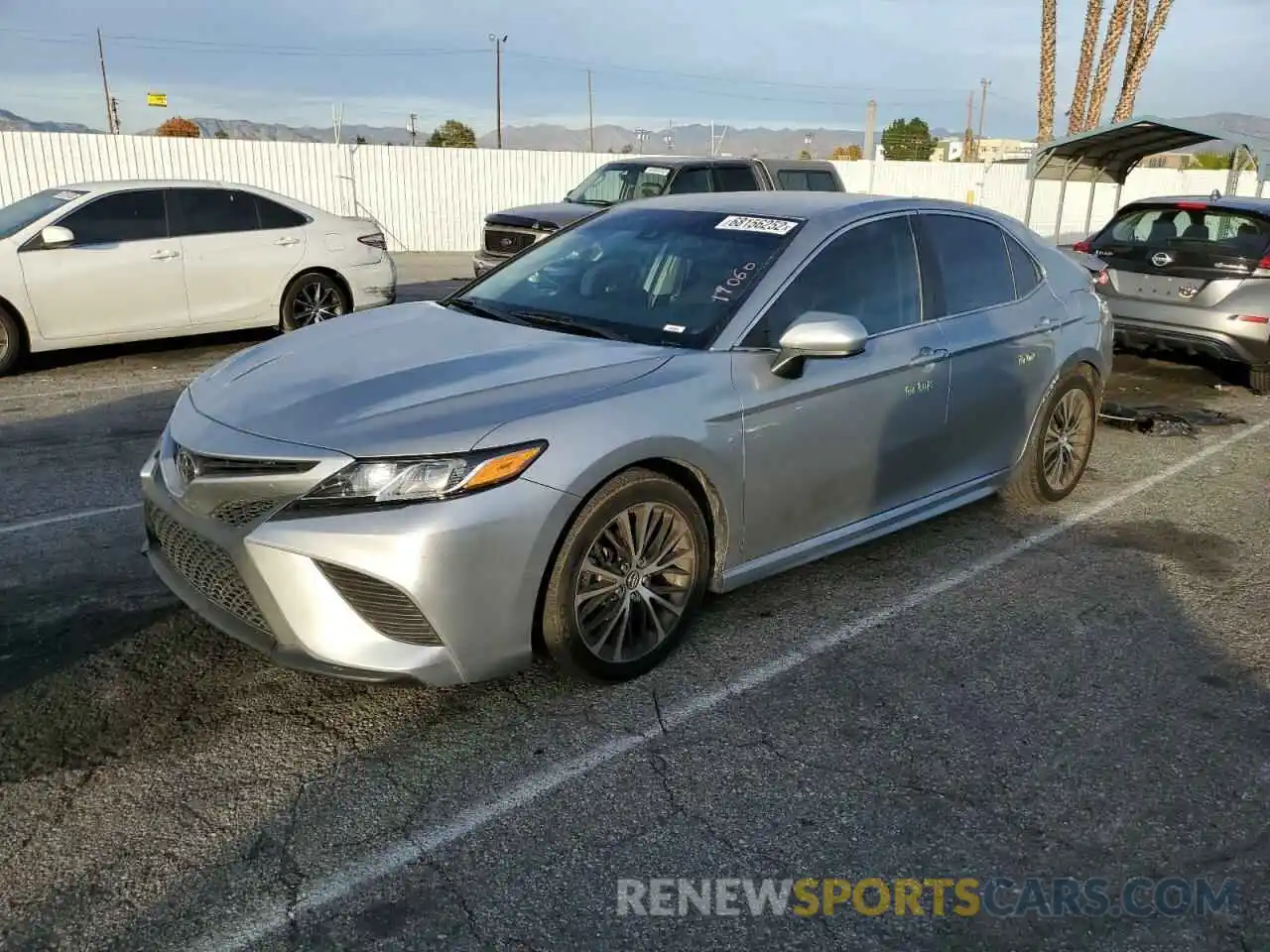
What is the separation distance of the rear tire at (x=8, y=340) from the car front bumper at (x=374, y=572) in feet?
21.4

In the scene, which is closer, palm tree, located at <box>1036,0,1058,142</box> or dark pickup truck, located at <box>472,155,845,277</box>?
dark pickup truck, located at <box>472,155,845,277</box>

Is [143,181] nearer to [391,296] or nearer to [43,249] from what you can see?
[43,249]

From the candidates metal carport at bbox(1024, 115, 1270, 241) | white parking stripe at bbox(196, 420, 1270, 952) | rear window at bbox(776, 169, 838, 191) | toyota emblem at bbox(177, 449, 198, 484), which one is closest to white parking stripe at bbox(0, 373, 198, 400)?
toyota emblem at bbox(177, 449, 198, 484)

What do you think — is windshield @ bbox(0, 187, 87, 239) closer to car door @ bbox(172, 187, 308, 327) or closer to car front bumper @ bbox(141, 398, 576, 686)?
car door @ bbox(172, 187, 308, 327)

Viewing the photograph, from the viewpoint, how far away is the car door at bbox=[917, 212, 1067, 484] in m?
4.80

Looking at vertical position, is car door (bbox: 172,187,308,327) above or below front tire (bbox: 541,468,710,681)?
above

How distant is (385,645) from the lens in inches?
123

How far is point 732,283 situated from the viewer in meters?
4.13

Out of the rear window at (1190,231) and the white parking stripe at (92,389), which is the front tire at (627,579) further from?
the rear window at (1190,231)

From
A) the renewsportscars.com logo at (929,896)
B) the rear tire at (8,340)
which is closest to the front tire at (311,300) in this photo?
the rear tire at (8,340)

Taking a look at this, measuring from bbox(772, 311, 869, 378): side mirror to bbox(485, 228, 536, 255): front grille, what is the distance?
8922mm

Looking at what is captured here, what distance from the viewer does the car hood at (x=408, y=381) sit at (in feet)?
10.5

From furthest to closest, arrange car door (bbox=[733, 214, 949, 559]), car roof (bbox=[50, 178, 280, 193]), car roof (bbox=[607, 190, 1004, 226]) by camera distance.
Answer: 1. car roof (bbox=[50, 178, 280, 193])
2. car roof (bbox=[607, 190, 1004, 226])
3. car door (bbox=[733, 214, 949, 559])

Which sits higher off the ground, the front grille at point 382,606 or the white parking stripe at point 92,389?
the front grille at point 382,606
